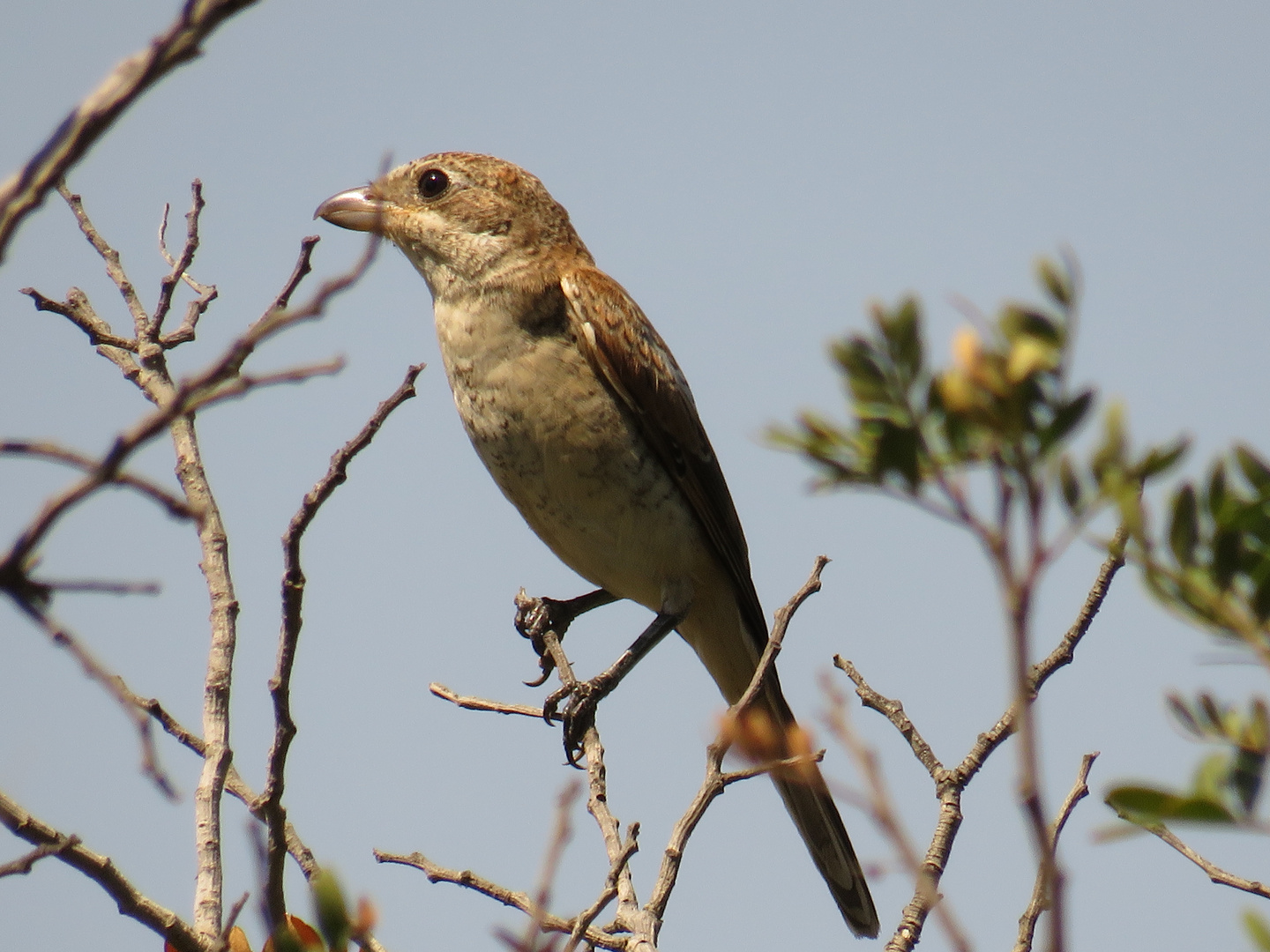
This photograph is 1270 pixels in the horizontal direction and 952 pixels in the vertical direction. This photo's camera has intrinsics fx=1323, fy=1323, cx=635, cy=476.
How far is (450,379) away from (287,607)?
3.32 metres

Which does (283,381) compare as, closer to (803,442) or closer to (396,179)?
(803,442)

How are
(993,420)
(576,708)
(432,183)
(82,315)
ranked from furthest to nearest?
(432,183)
(576,708)
(82,315)
(993,420)

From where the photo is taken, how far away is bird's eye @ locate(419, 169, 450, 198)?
6.01 meters

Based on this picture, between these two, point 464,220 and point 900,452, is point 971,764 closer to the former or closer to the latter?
point 900,452

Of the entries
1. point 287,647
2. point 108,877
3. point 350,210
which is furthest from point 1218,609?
point 350,210

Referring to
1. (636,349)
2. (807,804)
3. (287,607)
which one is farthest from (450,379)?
(287,607)

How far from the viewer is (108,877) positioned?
91.6 inches

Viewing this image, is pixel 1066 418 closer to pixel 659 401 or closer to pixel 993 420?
pixel 993 420

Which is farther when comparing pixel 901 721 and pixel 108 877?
pixel 901 721

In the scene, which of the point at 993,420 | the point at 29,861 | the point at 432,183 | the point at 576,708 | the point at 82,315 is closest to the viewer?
the point at 993,420

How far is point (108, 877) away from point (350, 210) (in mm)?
4064

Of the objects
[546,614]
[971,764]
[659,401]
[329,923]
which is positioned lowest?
[329,923]

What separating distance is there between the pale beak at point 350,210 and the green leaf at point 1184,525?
5.02 metres

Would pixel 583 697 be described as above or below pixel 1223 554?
above
